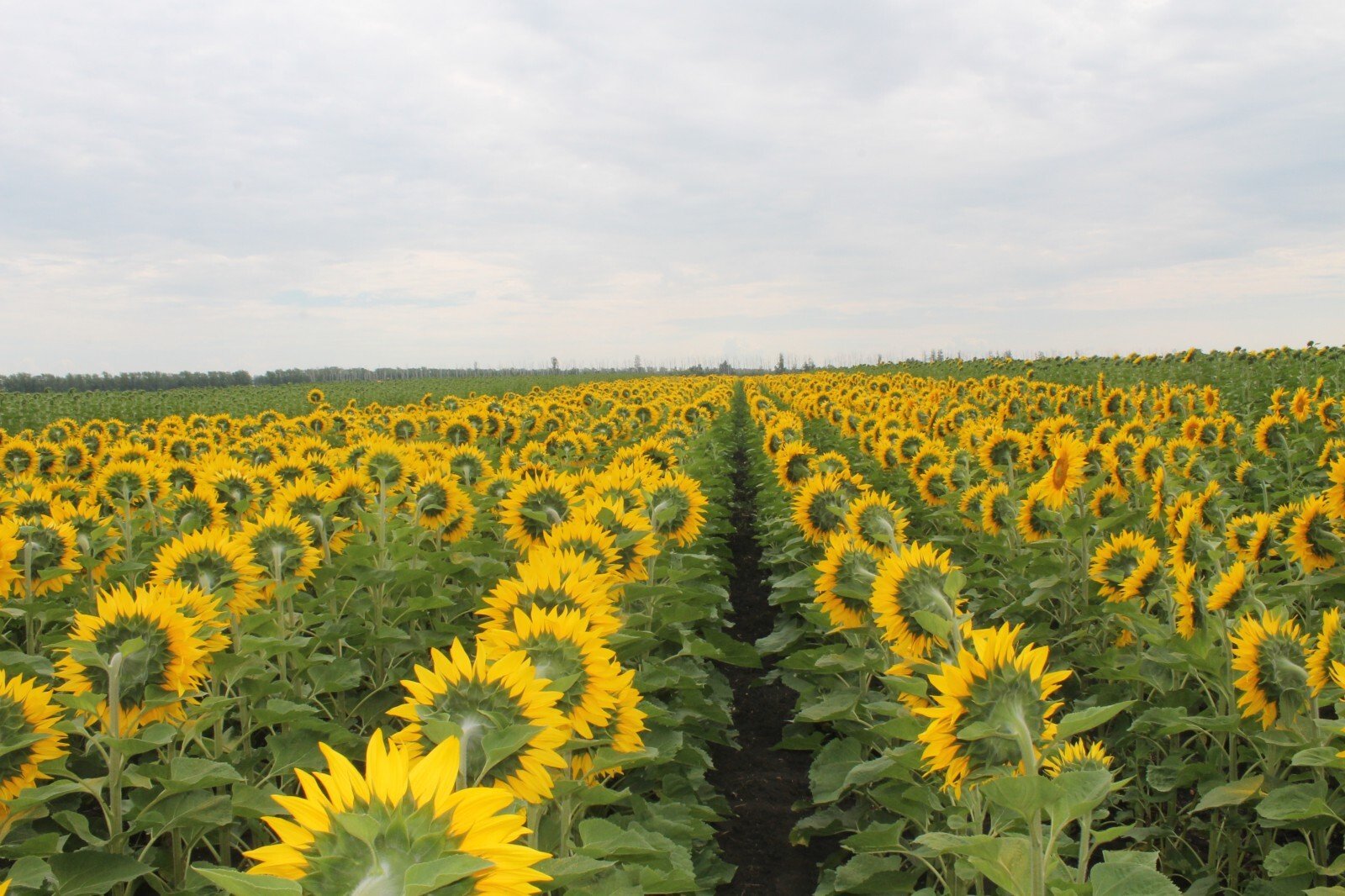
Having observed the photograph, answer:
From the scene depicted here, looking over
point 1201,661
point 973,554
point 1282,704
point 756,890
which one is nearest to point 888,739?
point 756,890

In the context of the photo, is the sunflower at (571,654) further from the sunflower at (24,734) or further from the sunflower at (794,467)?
the sunflower at (794,467)

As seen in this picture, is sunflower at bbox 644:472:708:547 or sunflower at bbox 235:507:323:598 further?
sunflower at bbox 644:472:708:547

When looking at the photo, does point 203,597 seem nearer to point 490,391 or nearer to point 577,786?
point 577,786

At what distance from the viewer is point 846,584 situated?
3.70 meters

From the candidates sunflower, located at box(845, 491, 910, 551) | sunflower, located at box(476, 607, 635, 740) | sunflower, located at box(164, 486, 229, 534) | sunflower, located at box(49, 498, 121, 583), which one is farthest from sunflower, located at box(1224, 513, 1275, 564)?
sunflower, located at box(49, 498, 121, 583)

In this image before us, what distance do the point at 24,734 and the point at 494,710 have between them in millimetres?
1293

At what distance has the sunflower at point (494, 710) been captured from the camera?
1580 millimetres

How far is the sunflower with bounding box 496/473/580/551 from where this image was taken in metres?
3.94

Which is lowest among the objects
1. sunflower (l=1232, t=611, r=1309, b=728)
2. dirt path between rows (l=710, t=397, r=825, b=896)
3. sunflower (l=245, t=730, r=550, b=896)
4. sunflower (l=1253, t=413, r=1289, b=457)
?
dirt path between rows (l=710, t=397, r=825, b=896)

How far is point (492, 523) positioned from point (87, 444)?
5948mm

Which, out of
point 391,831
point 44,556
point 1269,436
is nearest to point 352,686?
point 44,556

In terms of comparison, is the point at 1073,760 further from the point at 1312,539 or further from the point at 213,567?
the point at 213,567

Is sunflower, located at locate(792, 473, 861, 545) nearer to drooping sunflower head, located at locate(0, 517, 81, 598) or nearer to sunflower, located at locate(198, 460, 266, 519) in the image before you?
sunflower, located at locate(198, 460, 266, 519)

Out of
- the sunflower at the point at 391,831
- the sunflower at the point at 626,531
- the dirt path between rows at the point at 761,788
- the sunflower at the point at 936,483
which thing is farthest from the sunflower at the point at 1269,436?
the sunflower at the point at 391,831
